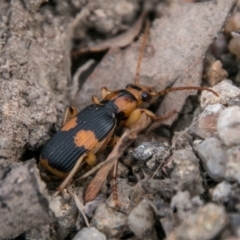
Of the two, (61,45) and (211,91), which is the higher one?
(61,45)

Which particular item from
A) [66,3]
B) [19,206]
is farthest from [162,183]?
[66,3]

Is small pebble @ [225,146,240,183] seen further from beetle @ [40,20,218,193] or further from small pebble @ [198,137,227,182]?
beetle @ [40,20,218,193]

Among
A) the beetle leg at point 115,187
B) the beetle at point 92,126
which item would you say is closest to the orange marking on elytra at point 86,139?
the beetle at point 92,126

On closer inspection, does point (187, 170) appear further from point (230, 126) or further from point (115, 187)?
point (115, 187)

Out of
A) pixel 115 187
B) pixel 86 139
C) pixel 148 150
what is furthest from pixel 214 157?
pixel 86 139

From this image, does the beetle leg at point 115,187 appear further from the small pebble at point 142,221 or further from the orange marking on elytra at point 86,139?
the orange marking on elytra at point 86,139

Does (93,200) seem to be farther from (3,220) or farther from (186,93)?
(186,93)

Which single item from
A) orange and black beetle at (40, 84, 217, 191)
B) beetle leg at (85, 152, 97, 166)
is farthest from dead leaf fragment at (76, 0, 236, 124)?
beetle leg at (85, 152, 97, 166)
